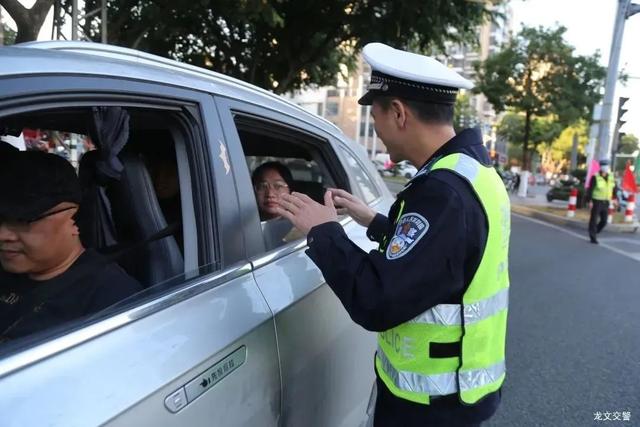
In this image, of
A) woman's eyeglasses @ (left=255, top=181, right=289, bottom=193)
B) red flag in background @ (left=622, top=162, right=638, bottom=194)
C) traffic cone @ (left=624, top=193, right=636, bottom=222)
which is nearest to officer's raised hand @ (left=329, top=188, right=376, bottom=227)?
woman's eyeglasses @ (left=255, top=181, right=289, bottom=193)

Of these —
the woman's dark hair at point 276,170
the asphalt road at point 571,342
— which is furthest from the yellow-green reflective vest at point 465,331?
the asphalt road at point 571,342

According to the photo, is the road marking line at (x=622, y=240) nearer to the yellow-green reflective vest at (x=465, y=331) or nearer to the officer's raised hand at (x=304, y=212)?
the yellow-green reflective vest at (x=465, y=331)

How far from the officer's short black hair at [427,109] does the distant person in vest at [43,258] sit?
928mm

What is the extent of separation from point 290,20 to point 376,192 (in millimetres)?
8464

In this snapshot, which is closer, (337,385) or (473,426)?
(473,426)

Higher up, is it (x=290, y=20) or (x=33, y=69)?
(x=290, y=20)

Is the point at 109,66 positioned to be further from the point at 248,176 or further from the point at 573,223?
the point at 573,223

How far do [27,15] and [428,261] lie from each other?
16.2 ft

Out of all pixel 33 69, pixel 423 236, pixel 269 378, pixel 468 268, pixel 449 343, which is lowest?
pixel 269 378

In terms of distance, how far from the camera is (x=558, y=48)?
21391 millimetres

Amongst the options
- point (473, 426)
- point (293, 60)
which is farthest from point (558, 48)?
point (473, 426)

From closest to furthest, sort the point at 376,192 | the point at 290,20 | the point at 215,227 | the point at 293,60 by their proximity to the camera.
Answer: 1. the point at 215,227
2. the point at 376,192
3. the point at 290,20
4. the point at 293,60

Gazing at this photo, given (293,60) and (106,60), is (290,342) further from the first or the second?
(293,60)

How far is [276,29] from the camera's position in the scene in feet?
35.5
